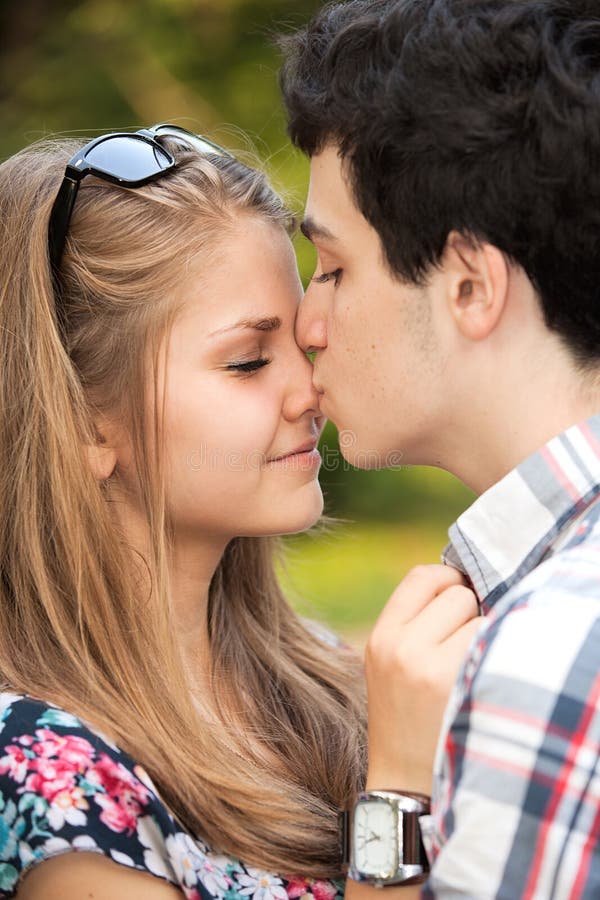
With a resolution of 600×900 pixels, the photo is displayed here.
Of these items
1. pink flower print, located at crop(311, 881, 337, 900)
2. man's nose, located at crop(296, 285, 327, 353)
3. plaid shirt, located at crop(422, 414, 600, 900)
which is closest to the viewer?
plaid shirt, located at crop(422, 414, 600, 900)

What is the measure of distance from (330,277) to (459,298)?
1.14 feet

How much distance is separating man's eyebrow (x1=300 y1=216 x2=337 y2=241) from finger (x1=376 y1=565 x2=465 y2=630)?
0.60 metres

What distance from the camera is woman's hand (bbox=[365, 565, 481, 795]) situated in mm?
1655

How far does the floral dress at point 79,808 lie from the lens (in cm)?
178

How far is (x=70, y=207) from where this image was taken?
87.7 inches

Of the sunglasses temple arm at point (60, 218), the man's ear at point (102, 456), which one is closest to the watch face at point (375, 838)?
the man's ear at point (102, 456)

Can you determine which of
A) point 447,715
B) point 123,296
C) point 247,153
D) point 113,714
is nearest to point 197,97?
point 247,153

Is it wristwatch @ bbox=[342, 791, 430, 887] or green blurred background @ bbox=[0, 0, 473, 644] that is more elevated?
green blurred background @ bbox=[0, 0, 473, 644]

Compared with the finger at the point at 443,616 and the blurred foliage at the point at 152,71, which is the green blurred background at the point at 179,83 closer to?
the blurred foliage at the point at 152,71

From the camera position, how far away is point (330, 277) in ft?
6.90

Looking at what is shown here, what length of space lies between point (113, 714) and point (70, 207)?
3.16 feet

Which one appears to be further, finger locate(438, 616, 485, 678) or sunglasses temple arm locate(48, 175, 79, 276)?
sunglasses temple arm locate(48, 175, 79, 276)

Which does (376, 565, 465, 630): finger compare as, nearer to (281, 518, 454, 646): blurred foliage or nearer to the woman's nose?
the woman's nose

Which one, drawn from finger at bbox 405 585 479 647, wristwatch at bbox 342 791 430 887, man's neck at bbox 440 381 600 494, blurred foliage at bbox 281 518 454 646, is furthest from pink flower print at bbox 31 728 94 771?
blurred foliage at bbox 281 518 454 646
